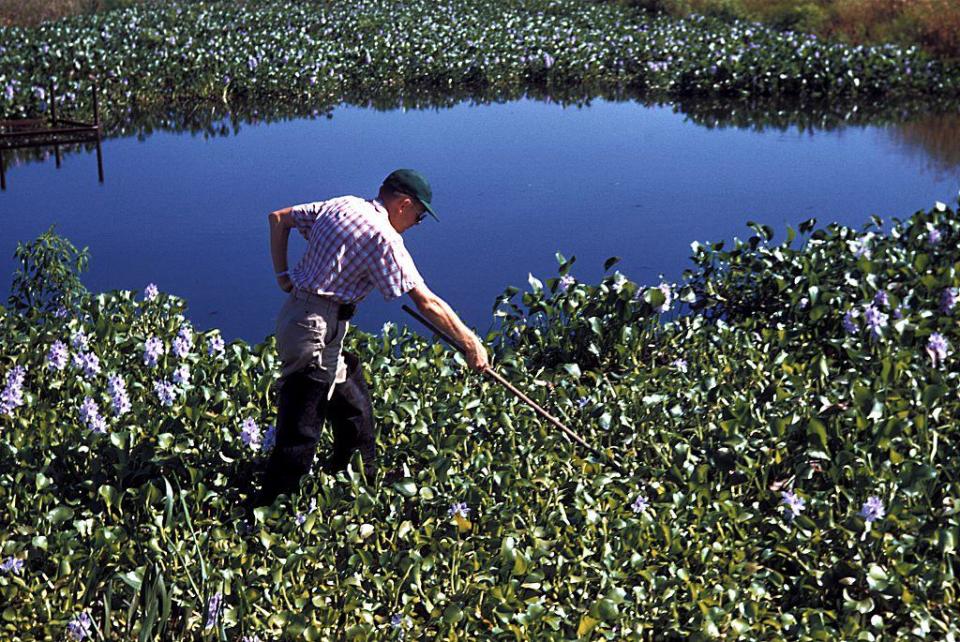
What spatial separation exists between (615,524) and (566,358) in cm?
215

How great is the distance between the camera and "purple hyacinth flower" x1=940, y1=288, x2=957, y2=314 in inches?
281

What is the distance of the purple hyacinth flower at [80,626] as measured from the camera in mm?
4445

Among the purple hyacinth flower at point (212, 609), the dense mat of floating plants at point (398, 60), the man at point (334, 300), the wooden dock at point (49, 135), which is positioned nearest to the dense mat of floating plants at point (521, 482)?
the purple hyacinth flower at point (212, 609)

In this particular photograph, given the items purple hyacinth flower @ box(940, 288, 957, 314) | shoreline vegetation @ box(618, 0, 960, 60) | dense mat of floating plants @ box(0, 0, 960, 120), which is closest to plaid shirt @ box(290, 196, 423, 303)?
purple hyacinth flower @ box(940, 288, 957, 314)

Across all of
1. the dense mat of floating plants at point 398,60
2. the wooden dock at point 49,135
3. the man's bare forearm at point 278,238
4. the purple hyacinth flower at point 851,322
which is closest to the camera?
the man's bare forearm at point 278,238

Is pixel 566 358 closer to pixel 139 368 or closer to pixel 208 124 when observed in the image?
pixel 139 368

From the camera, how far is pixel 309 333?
4.88m

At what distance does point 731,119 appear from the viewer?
57.5 feet

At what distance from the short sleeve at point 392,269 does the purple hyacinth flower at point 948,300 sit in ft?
12.3

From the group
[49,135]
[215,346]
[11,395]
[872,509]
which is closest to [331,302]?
[215,346]

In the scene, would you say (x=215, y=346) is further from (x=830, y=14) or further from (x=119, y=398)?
(x=830, y=14)

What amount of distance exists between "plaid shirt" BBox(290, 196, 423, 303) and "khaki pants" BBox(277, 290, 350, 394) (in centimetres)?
6

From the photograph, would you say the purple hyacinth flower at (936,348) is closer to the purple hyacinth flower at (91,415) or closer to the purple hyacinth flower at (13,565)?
the purple hyacinth flower at (91,415)

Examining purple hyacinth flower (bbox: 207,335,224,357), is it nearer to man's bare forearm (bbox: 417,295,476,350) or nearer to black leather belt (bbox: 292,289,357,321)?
black leather belt (bbox: 292,289,357,321)
